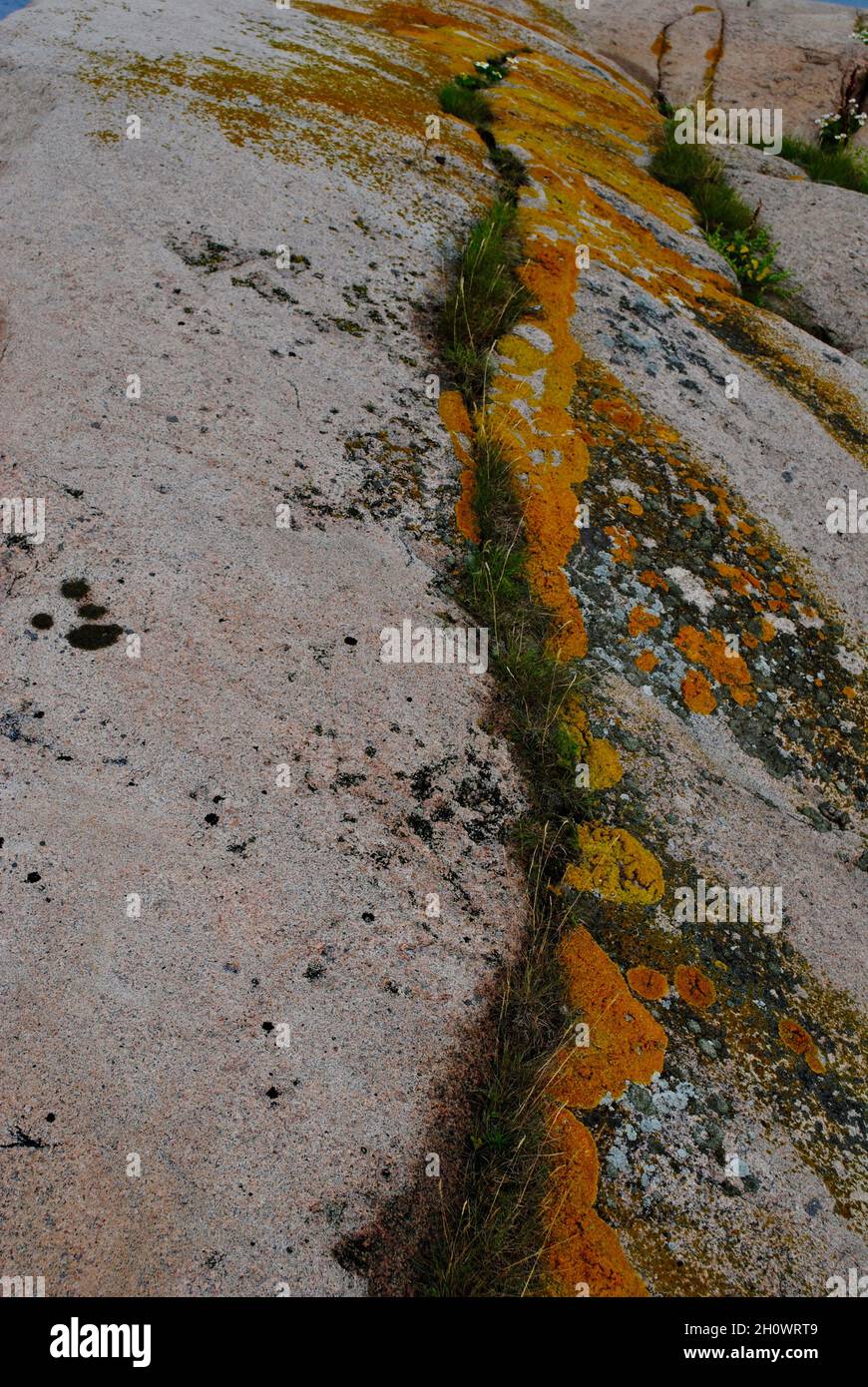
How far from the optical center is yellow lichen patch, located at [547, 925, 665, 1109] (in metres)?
2.76

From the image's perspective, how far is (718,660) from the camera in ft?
13.8

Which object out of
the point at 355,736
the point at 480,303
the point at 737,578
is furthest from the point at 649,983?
the point at 480,303

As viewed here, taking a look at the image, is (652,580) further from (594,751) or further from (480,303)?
(480,303)

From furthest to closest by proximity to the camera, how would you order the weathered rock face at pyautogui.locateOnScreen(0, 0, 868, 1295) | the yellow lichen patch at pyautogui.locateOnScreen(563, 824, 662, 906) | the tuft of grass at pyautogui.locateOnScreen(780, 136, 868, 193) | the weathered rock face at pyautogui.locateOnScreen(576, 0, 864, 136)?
1. the weathered rock face at pyautogui.locateOnScreen(576, 0, 864, 136)
2. the tuft of grass at pyautogui.locateOnScreen(780, 136, 868, 193)
3. the yellow lichen patch at pyautogui.locateOnScreen(563, 824, 662, 906)
4. the weathered rock face at pyautogui.locateOnScreen(0, 0, 868, 1295)

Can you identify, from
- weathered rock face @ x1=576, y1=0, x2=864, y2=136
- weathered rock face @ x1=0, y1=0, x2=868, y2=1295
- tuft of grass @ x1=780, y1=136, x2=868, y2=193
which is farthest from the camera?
weathered rock face @ x1=576, y1=0, x2=864, y2=136

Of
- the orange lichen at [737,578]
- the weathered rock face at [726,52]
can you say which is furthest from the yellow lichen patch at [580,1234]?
the weathered rock face at [726,52]

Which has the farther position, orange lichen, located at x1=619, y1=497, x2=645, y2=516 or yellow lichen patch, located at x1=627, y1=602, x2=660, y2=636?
orange lichen, located at x1=619, y1=497, x2=645, y2=516

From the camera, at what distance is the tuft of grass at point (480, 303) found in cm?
495

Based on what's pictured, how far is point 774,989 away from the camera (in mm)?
3184

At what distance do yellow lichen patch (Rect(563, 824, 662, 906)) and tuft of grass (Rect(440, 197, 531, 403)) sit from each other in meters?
2.79

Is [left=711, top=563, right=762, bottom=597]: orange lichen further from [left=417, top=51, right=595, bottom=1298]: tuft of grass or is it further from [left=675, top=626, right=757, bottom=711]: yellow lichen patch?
[left=417, top=51, right=595, bottom=1298]: tuft of grass

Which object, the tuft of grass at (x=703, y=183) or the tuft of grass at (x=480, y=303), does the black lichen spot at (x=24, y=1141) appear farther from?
the tuft of grass at (x=703, y=183)

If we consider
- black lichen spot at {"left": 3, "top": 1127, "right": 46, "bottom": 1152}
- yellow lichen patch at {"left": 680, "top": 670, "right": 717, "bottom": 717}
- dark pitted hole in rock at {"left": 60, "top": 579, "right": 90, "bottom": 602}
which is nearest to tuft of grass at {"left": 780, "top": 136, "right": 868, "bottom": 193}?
yellow lichen patch at {"left": 680, "top": 670, "right": 717, "bottom": 717}
